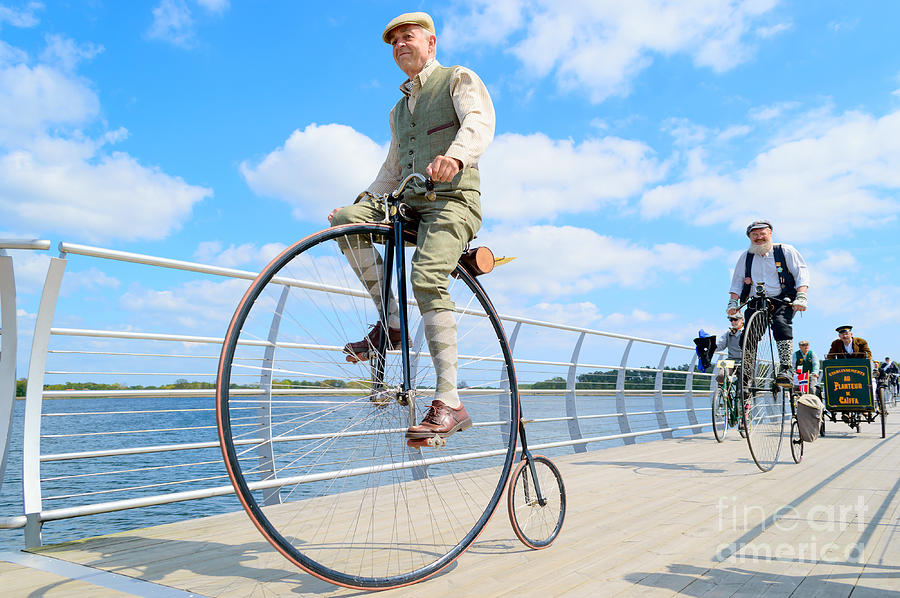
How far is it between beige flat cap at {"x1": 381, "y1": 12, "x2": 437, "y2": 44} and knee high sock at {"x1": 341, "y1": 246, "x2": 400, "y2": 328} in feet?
2.72

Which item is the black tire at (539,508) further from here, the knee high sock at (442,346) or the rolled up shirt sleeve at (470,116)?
the rolled up shirt sleeve at (470,116)

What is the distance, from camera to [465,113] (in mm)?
2189

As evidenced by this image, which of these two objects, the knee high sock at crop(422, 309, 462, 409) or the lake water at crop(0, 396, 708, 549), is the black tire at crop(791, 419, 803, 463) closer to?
the lake water at crop(0, 396, 708, 549)

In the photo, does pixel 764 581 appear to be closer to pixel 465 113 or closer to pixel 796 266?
pixel 465 113

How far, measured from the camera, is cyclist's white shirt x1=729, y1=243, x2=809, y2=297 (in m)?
4.73

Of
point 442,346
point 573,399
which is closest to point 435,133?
point 442,346

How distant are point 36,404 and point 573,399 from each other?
4.57m

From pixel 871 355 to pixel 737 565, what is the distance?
647cm

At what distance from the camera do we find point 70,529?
7.18m

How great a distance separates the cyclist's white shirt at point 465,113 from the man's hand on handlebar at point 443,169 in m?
0.04

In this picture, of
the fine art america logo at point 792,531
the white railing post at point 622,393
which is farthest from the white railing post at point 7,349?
the white railing post at point 622,393

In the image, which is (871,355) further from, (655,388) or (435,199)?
(435,199)

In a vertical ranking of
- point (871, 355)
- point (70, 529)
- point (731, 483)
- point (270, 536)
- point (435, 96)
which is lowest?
point (70, 529)

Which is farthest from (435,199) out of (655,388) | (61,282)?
(655,388)
